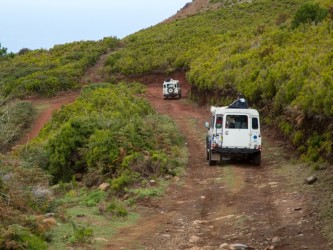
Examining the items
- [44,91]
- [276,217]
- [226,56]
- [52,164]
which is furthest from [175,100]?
[276,217]

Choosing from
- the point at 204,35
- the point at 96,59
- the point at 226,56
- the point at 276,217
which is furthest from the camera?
the point at 96,59

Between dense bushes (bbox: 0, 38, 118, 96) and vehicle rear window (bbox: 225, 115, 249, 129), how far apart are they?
93.2 ft

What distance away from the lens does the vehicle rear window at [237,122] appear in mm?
19984

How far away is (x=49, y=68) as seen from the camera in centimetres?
6750

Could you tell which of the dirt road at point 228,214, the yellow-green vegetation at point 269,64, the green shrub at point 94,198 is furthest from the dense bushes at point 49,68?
the green shrub at point 94,198

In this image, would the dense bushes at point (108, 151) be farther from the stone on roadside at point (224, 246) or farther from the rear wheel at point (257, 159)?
the stone on roadside at point (224, 246)

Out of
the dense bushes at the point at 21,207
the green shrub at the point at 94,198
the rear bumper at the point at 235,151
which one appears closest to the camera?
the dense bushes at the point at 21,207

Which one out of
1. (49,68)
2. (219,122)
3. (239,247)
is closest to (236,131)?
(219,122)

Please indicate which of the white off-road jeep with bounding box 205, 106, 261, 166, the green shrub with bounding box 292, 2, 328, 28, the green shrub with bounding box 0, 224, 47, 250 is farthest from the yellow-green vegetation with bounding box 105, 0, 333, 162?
the green shrub with bounding box 0, 224, 47, 250

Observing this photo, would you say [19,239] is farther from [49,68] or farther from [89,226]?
[49,68]

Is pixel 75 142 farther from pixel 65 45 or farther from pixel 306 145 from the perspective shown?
pixel 65 45

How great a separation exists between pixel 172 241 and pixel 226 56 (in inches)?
1294

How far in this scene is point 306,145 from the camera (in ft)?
66.4

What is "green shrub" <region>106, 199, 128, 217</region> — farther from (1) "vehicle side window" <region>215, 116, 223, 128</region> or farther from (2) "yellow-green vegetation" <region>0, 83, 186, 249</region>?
(1) "vehicle side window" <region>215, 116, 223, 128</region>
